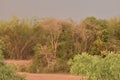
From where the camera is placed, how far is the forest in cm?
3184

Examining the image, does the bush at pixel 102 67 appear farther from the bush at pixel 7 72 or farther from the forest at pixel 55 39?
the forest at pixel 55 39

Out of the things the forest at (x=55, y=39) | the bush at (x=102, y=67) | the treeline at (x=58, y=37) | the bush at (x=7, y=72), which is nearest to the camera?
the bush at (x=7, y=72)

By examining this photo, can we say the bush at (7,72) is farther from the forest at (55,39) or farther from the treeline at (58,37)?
the treeline at (58,37)

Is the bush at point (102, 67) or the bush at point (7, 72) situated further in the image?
the bush at point (102, 67)

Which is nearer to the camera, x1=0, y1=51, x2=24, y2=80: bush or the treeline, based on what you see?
x1=0, y1=51, x2=24, y2=80: bush

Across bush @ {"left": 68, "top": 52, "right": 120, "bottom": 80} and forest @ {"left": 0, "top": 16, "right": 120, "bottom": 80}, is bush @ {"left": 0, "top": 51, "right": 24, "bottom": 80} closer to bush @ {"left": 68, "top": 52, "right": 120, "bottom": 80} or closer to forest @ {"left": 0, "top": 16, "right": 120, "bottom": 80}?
bush @ {"left": 68, "top": 52, "right": 120, "bottom": 80}

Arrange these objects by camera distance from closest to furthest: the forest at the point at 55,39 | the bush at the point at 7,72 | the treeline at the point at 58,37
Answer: the bush at the point at 7,72 < the forest at the point at 55,39 < the treeline at the point at 58,37

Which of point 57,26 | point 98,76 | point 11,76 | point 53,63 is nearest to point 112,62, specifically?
point 98,76

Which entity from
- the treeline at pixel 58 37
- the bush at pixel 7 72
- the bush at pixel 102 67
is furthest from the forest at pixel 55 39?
the bush at pixel 7 72

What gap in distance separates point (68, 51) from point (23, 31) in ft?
18.3

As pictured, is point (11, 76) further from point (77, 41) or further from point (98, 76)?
point (77, 41)

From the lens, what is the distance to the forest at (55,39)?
3184cm

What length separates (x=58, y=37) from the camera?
3325 cm

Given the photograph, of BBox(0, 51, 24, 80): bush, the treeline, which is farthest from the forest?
BBox(0, 51, 24, 80): bush
